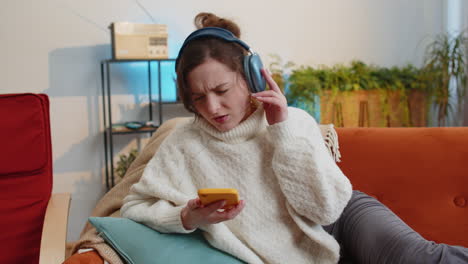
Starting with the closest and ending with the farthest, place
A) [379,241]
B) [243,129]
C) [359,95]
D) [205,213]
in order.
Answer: [205,213] → [379,241] → [243,129] → [359,95]

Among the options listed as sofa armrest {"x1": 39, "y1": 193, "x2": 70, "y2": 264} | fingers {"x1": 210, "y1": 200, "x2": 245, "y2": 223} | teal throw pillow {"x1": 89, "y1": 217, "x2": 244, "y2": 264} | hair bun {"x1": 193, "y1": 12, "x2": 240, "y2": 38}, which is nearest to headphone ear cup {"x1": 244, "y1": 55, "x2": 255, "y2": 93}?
hair bun {"x1": 193, "y1": 12, "x2": 240, "y2": 38}

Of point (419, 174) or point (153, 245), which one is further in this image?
point (419, 174)

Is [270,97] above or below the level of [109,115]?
above

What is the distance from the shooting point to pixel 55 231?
1278 millimetres

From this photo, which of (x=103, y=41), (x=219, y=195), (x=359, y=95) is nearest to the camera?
(x=219, y=195)

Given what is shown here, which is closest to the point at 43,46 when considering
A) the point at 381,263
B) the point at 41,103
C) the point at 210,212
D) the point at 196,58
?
the point at 41,103

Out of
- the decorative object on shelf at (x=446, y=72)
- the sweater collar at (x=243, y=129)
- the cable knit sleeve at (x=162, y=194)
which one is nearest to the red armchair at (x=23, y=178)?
the cable knit sleeve at (x=162, y=194)

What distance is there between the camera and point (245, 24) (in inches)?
139

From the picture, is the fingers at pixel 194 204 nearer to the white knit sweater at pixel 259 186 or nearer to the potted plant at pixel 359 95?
the white knit sweater at pixel 259 186

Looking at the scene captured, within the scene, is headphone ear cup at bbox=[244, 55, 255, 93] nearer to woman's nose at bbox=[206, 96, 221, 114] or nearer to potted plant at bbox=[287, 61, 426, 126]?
woman's nose at bbox=[206, 96, 221, 114]

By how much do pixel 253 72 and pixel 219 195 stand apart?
1.20 feet

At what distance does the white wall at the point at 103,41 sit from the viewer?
10.3 feet

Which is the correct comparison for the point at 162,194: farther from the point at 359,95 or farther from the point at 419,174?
the point at 359,95

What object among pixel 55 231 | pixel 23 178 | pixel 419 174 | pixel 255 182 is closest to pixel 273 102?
pixel 255 182
